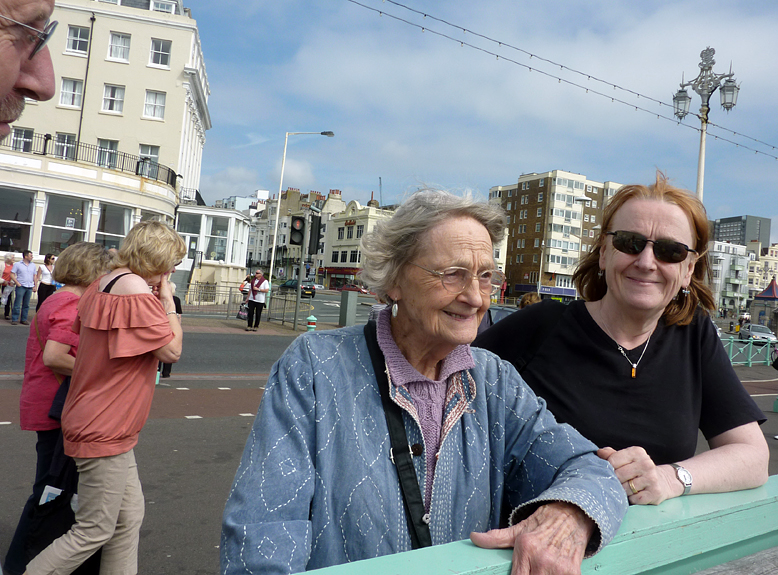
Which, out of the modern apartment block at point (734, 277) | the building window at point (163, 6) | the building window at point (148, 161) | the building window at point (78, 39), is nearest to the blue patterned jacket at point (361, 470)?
the building window at point (148, 161)

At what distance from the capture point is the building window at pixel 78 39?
29781mm

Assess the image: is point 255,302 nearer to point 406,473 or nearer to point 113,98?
point 406,473

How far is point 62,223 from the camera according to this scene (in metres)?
23.9

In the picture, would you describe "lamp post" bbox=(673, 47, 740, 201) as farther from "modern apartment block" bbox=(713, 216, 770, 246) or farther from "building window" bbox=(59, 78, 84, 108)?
"modern apartment block" bbox=(713, 216, 770, 246)

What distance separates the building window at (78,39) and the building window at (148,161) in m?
5.70

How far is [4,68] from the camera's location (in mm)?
1112

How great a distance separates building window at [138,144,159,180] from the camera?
26.9 m

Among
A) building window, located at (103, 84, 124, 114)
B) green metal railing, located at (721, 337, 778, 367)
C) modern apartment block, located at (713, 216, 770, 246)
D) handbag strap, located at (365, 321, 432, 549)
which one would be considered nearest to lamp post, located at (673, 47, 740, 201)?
green metal railing, located at (721, 337, 778, 367)

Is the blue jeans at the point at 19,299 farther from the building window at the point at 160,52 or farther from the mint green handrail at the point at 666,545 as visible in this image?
the building window at the point at 160,52

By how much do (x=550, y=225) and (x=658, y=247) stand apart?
82975 mm

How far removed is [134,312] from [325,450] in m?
1.63

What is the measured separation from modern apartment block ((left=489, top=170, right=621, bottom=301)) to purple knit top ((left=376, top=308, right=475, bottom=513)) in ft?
256

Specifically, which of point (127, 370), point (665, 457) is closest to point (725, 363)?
point (665, 457)

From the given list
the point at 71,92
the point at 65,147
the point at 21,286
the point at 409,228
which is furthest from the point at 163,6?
the point at 409,228
